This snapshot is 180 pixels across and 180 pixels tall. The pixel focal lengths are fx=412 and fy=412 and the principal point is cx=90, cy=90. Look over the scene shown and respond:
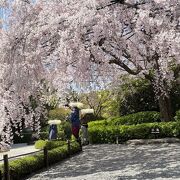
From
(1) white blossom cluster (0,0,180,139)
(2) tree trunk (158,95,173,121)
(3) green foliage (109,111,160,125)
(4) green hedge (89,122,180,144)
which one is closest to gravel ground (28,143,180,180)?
(1) white blossom cluster (0,0,180,139)

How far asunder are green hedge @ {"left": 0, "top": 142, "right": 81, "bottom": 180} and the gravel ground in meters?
0.25

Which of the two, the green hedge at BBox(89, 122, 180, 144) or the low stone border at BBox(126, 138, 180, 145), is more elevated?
the green hedge at BBox(89, 122, 180, 144)

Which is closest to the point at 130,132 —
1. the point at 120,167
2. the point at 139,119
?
the point at 139,119

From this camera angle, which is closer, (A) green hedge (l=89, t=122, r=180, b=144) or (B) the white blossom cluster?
(B) the white blossom cluster

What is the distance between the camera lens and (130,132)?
20.0 m

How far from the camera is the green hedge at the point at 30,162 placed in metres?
10.6

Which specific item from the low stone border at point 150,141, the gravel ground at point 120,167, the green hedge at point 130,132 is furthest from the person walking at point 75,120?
the gravel ground at point 120,167

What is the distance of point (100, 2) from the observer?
11164 mm

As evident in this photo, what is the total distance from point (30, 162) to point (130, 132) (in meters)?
9.02

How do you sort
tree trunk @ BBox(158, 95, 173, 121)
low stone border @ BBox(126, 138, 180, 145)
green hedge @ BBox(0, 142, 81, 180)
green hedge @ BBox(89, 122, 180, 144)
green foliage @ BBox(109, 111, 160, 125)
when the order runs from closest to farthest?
green hedge @ BBox(0, 142, 81, 180)
low stone border @ BBox(126, 138, 180, 145)
green hedge @ BBox(89, 122, 180, 144)
tree trunk @ BBox(158, 95, 173, 121)
green foliage @ BBox(109, 111, 160, 125)

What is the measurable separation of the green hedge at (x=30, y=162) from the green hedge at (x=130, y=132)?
5419 millimetres

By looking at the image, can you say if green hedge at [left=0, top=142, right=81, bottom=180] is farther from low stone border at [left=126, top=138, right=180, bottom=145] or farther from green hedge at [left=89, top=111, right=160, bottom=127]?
green hedge at [left=89, top=111, right=160, bottom=127]

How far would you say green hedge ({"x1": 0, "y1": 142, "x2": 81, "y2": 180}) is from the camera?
1056cm

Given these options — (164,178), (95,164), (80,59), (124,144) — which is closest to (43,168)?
(95,164)
